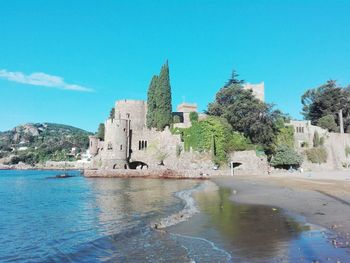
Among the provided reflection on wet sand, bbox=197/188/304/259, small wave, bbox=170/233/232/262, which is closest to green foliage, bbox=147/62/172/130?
reflection on wet sand, bbox=197/188/304/259

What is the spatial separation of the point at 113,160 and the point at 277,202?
37.5 meters

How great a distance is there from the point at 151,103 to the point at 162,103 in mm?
2615

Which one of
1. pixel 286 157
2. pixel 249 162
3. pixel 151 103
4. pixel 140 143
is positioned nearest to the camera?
pixel 286 157

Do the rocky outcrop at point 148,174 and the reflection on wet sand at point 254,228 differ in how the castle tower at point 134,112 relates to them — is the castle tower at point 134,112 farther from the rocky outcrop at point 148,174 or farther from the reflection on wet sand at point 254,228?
the reflection on wet sand at point 254,228

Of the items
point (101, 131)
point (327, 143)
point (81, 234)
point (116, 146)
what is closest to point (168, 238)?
point (81, 234)

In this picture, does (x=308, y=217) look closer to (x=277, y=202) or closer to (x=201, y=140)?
(x=277, y=202)

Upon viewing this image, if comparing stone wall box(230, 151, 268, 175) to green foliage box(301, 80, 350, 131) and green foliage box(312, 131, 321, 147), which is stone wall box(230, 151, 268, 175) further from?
green foliage box(301, 80, 350, 131)

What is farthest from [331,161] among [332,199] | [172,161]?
[332,199]

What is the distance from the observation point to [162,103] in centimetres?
4884

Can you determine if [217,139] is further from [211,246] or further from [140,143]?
[211,246]

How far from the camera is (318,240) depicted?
7668 mm

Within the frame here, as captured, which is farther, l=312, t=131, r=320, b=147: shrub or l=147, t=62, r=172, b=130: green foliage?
l=147, t=62, r=172, b=130: green foliage

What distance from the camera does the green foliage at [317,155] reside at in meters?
45.5

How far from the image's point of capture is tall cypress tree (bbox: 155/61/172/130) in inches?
1928
